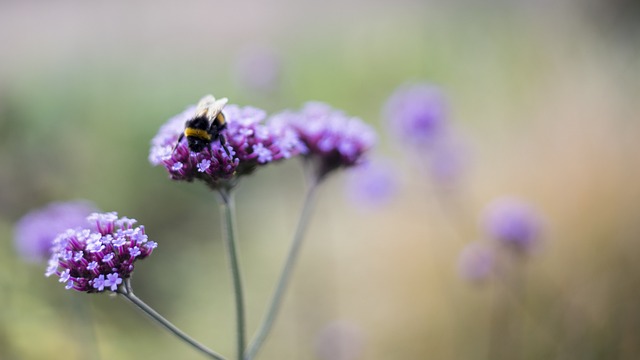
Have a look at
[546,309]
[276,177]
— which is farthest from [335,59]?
[546,309]

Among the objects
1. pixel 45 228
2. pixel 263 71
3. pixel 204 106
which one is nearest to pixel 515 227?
pixel 263 71

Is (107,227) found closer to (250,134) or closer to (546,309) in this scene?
(250,134)

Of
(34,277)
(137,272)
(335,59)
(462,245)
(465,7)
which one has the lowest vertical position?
(34,277)

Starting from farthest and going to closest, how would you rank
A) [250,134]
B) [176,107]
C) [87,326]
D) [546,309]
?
[176,107], [546,309], [87,326], [250,134]

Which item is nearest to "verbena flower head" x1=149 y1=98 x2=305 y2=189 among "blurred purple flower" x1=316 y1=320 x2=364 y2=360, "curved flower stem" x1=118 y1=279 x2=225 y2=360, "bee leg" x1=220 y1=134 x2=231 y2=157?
"bee leg" x1=220 y1=134 x2=231 y2=157

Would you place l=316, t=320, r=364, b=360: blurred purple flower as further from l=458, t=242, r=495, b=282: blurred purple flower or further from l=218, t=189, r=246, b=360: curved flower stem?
l=218, t=189, r=246, b=360: curved flower stem

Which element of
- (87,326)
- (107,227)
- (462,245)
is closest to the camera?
(107,227)
